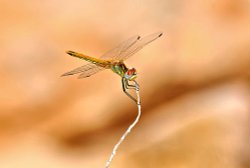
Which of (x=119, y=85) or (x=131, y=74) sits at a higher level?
(x=131, y=74)

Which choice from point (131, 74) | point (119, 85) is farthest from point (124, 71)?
point (119, 85)

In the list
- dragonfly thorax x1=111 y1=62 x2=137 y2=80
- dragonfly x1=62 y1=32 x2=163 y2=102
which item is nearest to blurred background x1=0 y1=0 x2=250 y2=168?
dragonfly x1=62 y1=32 x2=163 y2=102

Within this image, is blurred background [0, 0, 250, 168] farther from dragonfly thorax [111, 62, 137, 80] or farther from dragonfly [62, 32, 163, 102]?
dragonfly thorax [111, 62, 137, 80]

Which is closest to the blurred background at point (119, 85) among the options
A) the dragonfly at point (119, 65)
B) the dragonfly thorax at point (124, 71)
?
the dragonfly at point (119, 65)

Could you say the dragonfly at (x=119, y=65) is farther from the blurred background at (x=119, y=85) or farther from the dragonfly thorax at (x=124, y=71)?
the blurred background at (x=119, y=85)

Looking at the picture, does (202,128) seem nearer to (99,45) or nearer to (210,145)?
(210,145)

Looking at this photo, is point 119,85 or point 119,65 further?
point 119,85

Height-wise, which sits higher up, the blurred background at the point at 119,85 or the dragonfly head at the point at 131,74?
the dragonfly head at the point at 131,74

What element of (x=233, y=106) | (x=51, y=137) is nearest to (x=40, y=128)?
(x=51, y=137)

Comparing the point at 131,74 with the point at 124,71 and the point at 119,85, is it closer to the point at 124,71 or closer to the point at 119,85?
the point at 124,71
